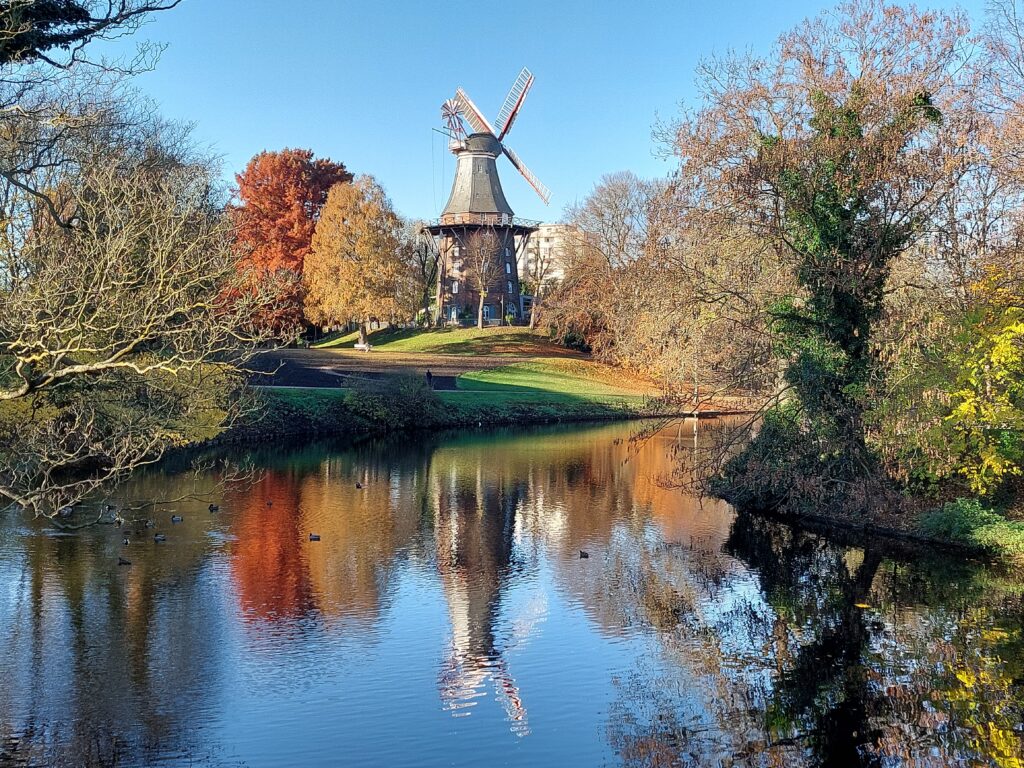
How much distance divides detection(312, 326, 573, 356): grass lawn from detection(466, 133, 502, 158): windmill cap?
522 inches

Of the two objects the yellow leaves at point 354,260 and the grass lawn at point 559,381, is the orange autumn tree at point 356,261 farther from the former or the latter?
the grass lawn at point 559,381

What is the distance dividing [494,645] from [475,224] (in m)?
59.5

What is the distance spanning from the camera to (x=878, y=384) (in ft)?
69.3

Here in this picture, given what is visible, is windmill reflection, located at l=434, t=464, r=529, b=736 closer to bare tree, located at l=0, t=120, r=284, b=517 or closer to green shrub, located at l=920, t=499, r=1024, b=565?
bare tree, located at l=0, t=120, r=284, b=517

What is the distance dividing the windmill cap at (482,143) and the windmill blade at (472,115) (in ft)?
1.71

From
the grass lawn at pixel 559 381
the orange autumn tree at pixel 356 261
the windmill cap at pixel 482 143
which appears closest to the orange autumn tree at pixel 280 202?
the orange autumn tree at pixel 356 261

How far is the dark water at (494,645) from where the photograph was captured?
35.0 feet

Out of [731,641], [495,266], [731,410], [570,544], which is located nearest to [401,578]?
[570,544]

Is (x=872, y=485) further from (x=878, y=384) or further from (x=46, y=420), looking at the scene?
(x=46, y=420)

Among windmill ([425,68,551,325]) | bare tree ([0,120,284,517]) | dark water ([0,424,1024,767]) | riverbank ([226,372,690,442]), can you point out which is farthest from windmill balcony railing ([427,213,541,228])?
Result: dark water ([0,424,1024,767])

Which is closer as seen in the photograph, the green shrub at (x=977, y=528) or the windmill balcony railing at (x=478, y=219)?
the green shrub at (x=977, y=528)

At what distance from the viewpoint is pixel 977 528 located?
19.0 meters

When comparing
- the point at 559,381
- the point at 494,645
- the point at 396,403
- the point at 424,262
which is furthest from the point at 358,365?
the point at 494,645

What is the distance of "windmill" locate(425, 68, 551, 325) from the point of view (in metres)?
71.6
